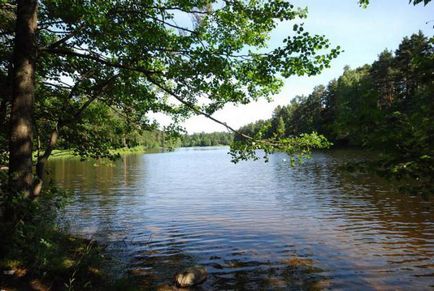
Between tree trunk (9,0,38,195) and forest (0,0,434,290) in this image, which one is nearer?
forest (0,0,434,290)

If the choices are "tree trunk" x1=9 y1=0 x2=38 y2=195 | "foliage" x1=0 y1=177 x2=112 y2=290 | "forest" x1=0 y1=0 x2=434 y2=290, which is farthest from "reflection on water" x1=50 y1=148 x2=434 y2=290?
"tree trunk" x1=9 y1=0 x2=38 y2=195

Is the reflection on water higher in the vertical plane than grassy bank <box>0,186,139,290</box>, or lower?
lower

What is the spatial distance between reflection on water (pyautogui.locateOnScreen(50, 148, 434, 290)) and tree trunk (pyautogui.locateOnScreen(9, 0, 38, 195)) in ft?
16.5

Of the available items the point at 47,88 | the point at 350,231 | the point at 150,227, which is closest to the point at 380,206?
the point at 350,231

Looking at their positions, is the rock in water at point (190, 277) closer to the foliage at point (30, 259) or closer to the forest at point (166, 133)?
the forest at point (166, 133)

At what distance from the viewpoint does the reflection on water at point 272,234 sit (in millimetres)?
11750

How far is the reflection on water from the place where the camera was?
38.5 ft

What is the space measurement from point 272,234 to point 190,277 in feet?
24.0

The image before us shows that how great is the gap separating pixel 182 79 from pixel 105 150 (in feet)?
12.4

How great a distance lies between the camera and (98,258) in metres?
10.7

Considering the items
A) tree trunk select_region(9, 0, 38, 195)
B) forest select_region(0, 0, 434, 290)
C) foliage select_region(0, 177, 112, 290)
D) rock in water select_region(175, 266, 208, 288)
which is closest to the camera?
forest select_region(0, 0, 434, 290)

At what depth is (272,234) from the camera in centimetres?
1727

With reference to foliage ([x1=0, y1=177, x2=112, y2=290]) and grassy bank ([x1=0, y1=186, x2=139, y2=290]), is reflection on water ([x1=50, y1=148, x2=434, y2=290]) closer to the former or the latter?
grassy bank ([x1=0, y1=186, x2=139, y2=290])

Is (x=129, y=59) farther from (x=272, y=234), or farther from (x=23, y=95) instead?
(x=272, y=234)
